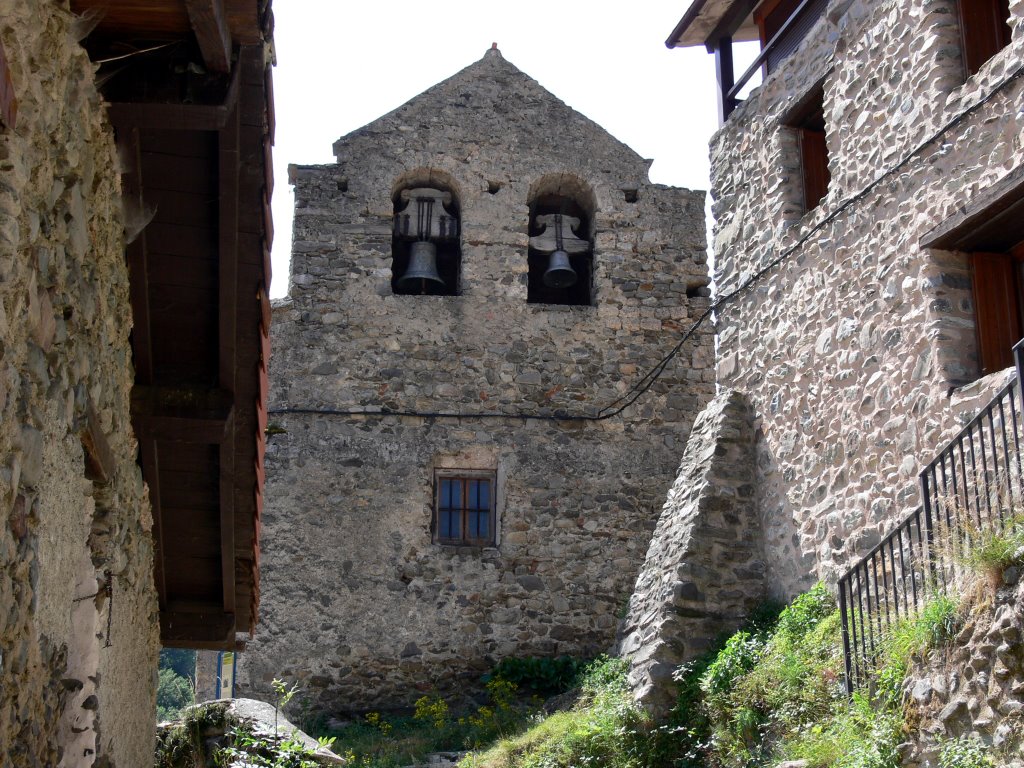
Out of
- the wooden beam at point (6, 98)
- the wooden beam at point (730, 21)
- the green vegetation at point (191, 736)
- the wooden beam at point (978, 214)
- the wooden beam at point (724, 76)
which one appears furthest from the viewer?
the wooden beam at point (724, 76)

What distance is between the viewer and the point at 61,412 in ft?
12.3

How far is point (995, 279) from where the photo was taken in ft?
27.7

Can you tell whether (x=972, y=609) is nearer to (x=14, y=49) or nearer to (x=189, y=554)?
(x=189, y=554)

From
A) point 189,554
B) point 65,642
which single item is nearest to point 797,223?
point 189,554

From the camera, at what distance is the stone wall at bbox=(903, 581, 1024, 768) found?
20.1 feet

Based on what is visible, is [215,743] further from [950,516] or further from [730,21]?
[730,21]

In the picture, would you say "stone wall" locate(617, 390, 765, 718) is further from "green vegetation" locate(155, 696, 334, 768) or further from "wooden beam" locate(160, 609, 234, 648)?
"wooden beam" locate(160, 609, 234, 648)

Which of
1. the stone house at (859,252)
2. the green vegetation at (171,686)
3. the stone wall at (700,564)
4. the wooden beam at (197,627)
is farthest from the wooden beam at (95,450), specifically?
the green vegetation at (171,686)

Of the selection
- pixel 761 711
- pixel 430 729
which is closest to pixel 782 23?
pixel 761 711

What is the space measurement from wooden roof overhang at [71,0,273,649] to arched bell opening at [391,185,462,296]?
8863 mm

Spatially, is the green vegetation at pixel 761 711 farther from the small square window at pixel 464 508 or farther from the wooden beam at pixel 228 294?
the wooden beam at pixel 228 294

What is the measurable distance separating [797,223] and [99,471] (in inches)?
290

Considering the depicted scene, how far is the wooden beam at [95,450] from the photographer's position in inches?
161

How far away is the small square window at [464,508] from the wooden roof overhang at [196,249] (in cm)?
779
